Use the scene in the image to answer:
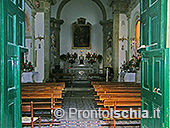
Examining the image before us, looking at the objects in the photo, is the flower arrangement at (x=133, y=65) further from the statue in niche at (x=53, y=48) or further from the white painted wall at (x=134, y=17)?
the statue in niche at (x=53, y=48)

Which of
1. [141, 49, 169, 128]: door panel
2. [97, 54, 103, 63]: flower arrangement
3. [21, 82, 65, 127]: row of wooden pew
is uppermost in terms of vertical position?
[97, 54, 103, 63]: flower arrangement

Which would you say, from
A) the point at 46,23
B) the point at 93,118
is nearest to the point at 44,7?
the point at 46,23

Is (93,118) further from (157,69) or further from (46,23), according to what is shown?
(46,23)

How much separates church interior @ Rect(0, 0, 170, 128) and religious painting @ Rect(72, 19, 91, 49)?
0.03 metres

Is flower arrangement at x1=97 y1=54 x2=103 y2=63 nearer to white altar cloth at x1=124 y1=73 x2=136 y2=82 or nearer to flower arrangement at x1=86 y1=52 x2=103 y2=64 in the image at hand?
flower arrangement at x1=86 y1=52 x2=103 y2=64

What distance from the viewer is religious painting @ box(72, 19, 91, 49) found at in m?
19.3

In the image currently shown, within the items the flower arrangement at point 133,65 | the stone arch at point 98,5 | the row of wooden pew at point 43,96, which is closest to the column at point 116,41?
the flower arrangement at point 133,65

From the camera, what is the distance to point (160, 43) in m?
3.61

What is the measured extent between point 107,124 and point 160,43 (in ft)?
9.74

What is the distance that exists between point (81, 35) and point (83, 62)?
2.48 metres

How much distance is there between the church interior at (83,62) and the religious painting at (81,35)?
33 mm

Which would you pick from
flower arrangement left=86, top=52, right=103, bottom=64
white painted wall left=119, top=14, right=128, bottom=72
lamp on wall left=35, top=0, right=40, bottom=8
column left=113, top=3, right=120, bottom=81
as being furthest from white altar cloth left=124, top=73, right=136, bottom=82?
lamp on wall left=35, top=0, right=40, bottom=8

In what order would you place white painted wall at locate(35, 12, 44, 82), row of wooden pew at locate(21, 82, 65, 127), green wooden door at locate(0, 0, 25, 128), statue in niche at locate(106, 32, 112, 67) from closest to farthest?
green wooden door at locate(0, 0, 25, 128), row of wooden pew at locate(21, 82, 65, 127), white painted wall at locate(35, 12, 44, 82), statue in niche at locate(106, 32, 112, 67)

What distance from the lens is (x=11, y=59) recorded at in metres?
3.67
